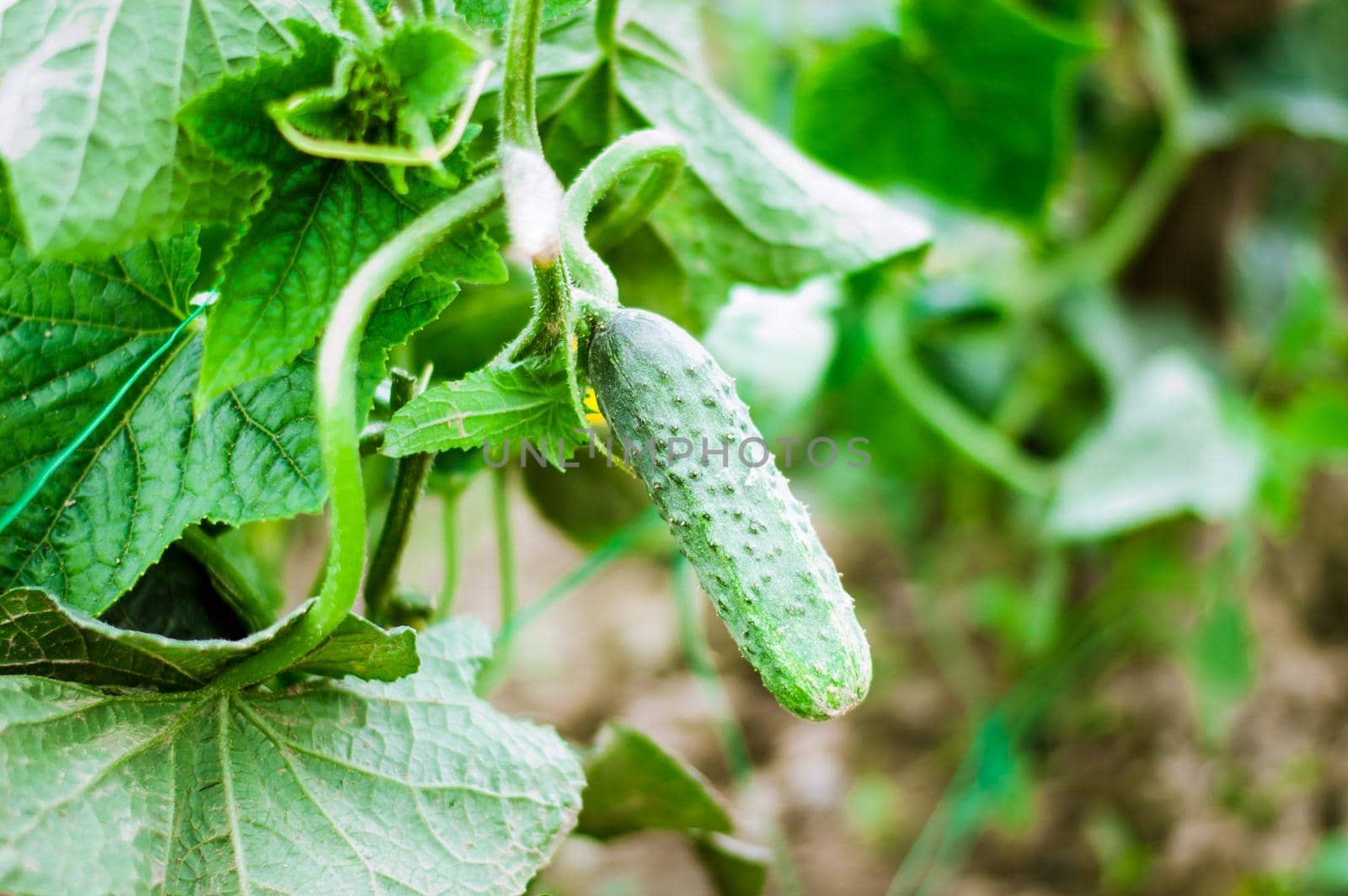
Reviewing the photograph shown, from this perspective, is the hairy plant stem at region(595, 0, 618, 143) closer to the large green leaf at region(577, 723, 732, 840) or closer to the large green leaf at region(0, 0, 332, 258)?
the large green leaf at region(0, 0, 332, 258)

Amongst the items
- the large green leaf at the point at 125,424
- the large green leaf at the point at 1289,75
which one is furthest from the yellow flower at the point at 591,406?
the large green leaf at the point at 1289,75

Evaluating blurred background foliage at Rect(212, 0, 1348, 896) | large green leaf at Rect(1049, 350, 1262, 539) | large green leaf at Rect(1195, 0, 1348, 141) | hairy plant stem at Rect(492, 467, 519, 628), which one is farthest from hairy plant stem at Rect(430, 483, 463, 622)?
large green leaf at Rect(1195, 0, 1348, 141)

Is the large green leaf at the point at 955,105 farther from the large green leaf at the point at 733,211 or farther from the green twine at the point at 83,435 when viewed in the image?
the green twine at the point at 83,435

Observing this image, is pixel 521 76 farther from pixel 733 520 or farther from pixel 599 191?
pixel 733 520

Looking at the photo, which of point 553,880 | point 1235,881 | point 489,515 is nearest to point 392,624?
point 553,880

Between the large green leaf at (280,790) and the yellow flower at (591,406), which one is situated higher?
the yellow flower at (591,406)

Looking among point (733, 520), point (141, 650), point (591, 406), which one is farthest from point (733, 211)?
point (141, 650)

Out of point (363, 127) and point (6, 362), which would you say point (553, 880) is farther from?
point (363, 127)
